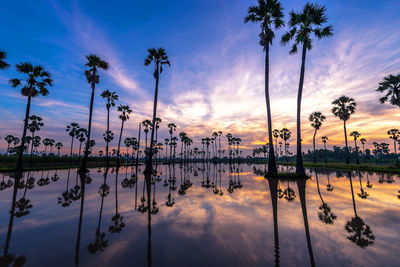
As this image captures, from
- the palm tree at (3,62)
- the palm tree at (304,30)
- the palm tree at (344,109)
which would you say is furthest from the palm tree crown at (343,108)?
the palm tree at (3,62)

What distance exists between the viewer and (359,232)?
4547 millimetres

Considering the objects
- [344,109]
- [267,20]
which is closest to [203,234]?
[267,20]

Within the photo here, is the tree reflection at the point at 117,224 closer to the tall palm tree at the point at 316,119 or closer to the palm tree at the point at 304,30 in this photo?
the palm tree at the point at 304,30

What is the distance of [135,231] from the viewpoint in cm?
475

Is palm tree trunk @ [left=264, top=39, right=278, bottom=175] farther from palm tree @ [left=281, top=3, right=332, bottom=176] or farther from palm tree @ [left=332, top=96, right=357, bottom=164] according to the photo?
palm tree @ [left=332, top=96, right=357, bottom=164]

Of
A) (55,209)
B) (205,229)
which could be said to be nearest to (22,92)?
(55,209)

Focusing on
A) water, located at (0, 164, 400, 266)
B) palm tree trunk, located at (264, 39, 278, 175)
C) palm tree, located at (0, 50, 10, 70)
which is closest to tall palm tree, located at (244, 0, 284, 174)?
palm tree trunk, located at (264, 39, 278, 175)

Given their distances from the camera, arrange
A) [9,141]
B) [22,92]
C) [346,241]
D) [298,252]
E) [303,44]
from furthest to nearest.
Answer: [9,141] → [22,92] → [303,44] → [346,241] → [298,252]

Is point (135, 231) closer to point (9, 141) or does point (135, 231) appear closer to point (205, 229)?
point (205, 229)

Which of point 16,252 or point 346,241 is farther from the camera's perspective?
point 346,241

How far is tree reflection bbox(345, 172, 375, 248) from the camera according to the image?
13.1ft

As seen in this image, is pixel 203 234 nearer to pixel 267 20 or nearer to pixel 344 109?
pixel 267 20

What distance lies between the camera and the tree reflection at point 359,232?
3994 mm

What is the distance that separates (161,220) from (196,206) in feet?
7.09
